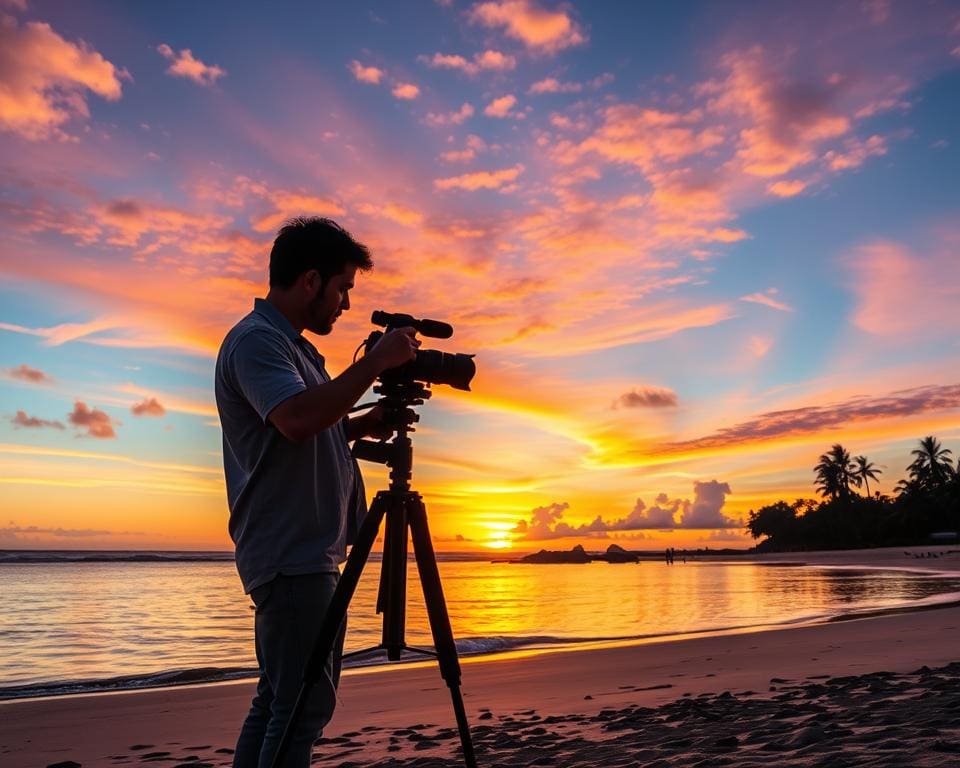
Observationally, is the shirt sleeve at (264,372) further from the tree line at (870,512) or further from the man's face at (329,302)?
the tree line at (870,512)

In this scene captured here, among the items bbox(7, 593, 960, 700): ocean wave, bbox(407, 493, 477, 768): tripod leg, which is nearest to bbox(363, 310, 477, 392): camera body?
bbox(407, 493, 477, 768): tripod leg

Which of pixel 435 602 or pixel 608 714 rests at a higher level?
pixel 435 602

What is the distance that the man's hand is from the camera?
2.01 m

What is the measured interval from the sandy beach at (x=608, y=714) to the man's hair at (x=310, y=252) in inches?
109

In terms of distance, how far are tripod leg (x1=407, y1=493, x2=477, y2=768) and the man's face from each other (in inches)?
24.0

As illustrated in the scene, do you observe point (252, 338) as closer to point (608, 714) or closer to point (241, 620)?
point (608, 714)

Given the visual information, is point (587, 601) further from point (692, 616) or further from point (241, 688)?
point (241, 688)

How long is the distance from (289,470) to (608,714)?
12.8 feet

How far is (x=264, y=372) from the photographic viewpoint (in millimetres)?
1904

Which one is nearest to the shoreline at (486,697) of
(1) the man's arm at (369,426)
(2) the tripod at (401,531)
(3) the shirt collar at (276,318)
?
(2) the tripod at (401,531)

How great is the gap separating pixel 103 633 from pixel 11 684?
14.9 ft

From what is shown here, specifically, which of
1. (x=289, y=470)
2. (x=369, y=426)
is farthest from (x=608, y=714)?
(x=289, y=470)

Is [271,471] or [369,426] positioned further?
[369,426]

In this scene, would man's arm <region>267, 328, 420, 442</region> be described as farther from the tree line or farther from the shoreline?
the tree line
